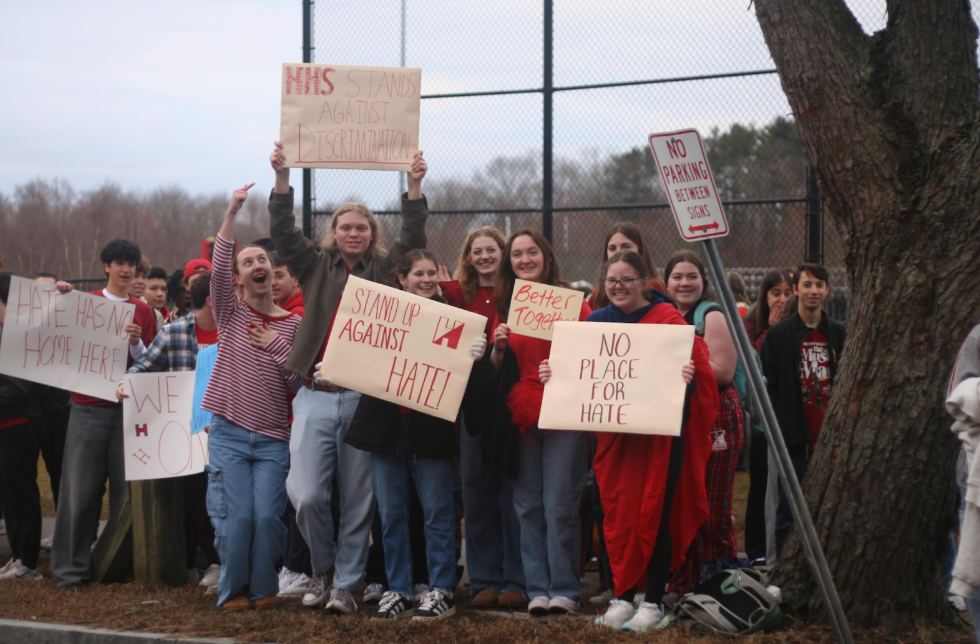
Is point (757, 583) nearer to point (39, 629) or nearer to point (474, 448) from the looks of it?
point (474, 448)

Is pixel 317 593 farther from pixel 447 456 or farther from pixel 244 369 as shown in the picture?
pixel 244 369

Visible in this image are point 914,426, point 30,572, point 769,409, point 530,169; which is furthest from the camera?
point 530,169

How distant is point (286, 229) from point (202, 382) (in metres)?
1.22

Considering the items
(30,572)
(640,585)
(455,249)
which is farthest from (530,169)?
(30,572)

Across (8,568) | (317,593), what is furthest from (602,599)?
(8,568)

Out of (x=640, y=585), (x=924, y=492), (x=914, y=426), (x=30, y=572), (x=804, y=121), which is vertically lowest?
(x=30, y=572)

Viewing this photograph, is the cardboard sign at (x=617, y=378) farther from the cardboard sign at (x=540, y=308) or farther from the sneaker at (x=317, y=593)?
the sneaker at (x=317, y=593)

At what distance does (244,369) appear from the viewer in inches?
217

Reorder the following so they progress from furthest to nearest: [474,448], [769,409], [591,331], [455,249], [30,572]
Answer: [455,249], [30,572], [474,448], [591,331], [769,409]

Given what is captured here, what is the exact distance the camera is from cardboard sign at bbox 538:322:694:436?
4.67m

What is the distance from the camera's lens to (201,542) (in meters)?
6.68

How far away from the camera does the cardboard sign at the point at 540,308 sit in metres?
5.16

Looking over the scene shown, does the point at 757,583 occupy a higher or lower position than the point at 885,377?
lower

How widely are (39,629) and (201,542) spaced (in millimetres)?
1565
